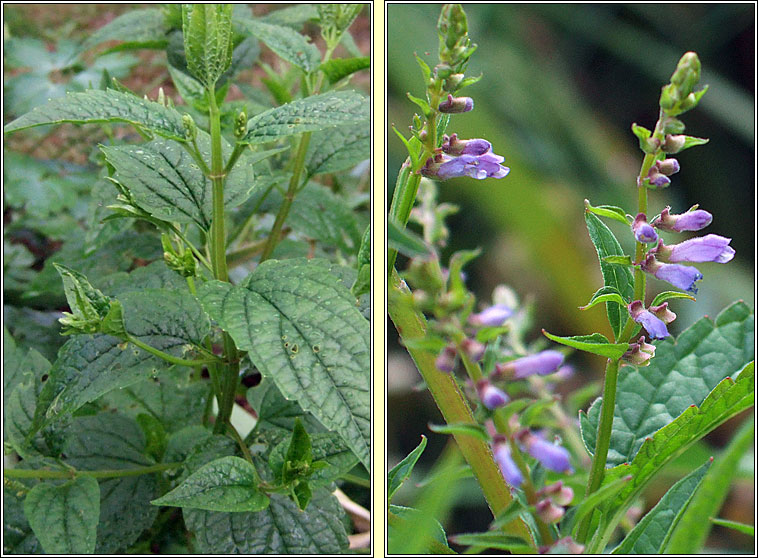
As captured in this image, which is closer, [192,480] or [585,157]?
[192,480]

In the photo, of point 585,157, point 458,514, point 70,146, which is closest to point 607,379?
point 458,514

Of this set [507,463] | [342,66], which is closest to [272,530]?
[507,463]

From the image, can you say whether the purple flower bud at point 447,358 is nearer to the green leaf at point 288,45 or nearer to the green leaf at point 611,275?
the green leaf at point 611,275

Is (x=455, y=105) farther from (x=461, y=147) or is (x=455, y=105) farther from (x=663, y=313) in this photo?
(x=663, y=313)

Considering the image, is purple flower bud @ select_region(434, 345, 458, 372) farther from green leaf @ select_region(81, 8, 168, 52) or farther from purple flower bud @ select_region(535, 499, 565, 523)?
green leaf @ select_region(81, 8, 168, 52)

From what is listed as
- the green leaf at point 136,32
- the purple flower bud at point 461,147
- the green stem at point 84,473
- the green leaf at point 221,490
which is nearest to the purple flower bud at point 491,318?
the purple flower bud at point 461,147

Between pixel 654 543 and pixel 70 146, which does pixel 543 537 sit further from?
pixel 70 146
